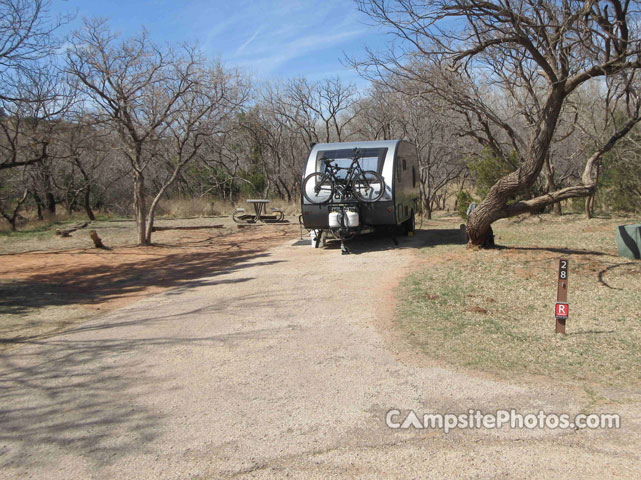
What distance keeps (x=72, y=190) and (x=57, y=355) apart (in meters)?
21.5

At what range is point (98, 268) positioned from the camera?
12.1 metres

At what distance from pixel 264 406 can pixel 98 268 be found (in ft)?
30.2

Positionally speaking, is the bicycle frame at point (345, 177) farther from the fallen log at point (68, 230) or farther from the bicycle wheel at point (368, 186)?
the fallen log at point (68, 230)

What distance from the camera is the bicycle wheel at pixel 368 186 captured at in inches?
479

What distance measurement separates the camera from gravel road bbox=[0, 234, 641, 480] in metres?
3.33

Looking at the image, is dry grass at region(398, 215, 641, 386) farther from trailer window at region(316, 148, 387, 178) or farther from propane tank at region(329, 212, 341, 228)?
trailer window at region(316, 148, 387, 178)

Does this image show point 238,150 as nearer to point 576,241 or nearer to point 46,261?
point 46,261

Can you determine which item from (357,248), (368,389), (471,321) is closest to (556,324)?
(471,321)

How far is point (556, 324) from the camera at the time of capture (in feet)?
19.2

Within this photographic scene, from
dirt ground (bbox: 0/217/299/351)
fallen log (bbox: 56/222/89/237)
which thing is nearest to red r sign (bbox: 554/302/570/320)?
dirt ground (bbox: 0/217/299/351)

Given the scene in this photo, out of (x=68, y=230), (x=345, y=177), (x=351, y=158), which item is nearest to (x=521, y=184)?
(x=345, y=177)

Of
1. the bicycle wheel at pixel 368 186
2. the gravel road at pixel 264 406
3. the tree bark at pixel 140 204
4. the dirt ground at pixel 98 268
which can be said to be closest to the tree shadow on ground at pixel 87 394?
the gravel road at pixel 264 406

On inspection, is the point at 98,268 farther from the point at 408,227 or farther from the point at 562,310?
the point at 562,310

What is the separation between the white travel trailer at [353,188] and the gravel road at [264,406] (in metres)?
5.33
